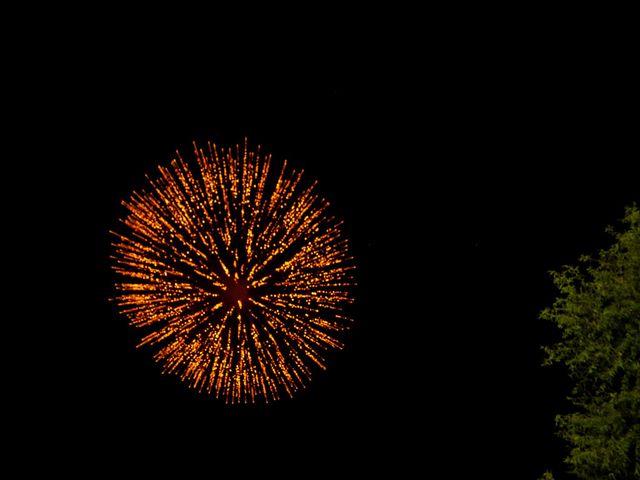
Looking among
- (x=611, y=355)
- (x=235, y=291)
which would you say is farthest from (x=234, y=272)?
(x=611, y=355)

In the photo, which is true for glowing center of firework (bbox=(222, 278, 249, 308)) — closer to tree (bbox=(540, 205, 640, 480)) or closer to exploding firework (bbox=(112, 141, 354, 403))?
exploding firework (bbox=(112, 141, 354, 403))

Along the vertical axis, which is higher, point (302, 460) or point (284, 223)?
point (284, 223)

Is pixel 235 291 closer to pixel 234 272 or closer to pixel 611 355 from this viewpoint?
pixel 234 272

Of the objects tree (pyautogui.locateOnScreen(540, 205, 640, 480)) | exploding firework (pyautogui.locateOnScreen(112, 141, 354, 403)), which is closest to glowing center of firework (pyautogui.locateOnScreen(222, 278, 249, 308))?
exploding firework (pyautogui.locateOnScreen(112, 141, 354, 403))

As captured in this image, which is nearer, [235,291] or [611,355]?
[611,355]

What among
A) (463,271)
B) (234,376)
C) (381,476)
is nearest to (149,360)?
(234,376)

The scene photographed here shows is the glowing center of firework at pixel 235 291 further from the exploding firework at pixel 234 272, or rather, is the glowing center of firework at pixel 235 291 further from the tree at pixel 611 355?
the tree at pixel 611 355

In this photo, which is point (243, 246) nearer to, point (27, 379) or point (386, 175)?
point (386, 175)

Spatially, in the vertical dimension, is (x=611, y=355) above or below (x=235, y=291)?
below

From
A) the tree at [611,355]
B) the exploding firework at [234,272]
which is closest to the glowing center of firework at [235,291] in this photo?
the exploding firework at [234,272]
